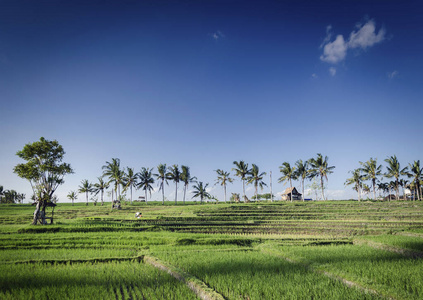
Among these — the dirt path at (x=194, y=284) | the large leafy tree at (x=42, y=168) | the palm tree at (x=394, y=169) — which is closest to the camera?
the dirt path at (x=194, y=284)

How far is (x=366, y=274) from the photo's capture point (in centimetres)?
616

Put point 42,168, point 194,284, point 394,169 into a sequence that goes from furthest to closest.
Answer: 1. point 394,169
2. point 42,168
3. point 194,284

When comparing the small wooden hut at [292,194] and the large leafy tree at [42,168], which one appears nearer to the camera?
the large leafy tree at [42,168]

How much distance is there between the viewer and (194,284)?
5699 millimetres

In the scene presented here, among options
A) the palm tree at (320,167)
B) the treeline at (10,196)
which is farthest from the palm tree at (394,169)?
the treeline at (10,196)

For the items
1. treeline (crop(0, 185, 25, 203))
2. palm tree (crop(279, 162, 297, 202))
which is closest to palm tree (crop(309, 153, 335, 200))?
palm tree (crop(279, 162, 297, 202))

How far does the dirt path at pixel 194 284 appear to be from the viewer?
5058mm

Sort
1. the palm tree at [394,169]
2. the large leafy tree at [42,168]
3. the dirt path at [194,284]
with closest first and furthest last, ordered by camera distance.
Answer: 1. the dirt path at [194,284]
2. the large leafy tree at [42,168]
3. the palm tree at [394,169]

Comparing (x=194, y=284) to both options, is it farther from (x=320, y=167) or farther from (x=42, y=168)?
(x=320, y=167)

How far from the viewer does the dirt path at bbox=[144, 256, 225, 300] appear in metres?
5.06

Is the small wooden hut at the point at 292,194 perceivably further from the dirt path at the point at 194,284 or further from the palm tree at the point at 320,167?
the dirt path at the point at 194,284

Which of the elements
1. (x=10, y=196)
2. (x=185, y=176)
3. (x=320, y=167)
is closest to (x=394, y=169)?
(x=320, y=167)

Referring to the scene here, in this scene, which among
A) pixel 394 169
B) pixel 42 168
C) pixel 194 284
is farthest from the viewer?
pixel 394 169

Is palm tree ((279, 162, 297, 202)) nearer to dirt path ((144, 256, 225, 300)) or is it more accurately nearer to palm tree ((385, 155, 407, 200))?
palm tree ((385, 155, 407, 200))
